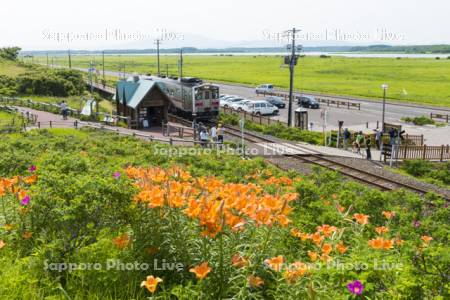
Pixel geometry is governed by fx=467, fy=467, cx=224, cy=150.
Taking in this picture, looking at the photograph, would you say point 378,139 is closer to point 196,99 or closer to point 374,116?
point 196,99

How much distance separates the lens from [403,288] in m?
3.51

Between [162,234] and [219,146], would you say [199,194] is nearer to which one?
[162,234]

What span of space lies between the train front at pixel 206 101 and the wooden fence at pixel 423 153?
50.7ft

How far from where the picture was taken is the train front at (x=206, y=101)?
114 ft

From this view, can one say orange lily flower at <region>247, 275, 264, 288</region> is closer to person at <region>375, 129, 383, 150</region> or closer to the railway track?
the railway track

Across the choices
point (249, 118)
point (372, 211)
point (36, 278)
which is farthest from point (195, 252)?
point (249, 118)

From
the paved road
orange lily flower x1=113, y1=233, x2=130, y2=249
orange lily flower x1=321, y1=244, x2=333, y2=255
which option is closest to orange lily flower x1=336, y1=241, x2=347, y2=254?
orange lily flower x1=321, y1=244, x2=333, y2=255

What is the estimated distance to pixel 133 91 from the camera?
108ft

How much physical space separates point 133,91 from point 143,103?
2362mm

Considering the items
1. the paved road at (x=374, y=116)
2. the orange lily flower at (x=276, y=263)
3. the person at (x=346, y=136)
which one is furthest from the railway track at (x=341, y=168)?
the orange lily flower at (x=276, y=263)

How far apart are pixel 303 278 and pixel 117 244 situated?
1841 mm

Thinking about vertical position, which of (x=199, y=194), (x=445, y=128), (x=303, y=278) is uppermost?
(x=199, y=194)

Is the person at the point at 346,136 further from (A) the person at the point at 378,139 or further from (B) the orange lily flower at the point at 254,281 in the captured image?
(B) the orange lily flower at the point at 254,281

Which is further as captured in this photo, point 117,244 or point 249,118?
point 249,118
